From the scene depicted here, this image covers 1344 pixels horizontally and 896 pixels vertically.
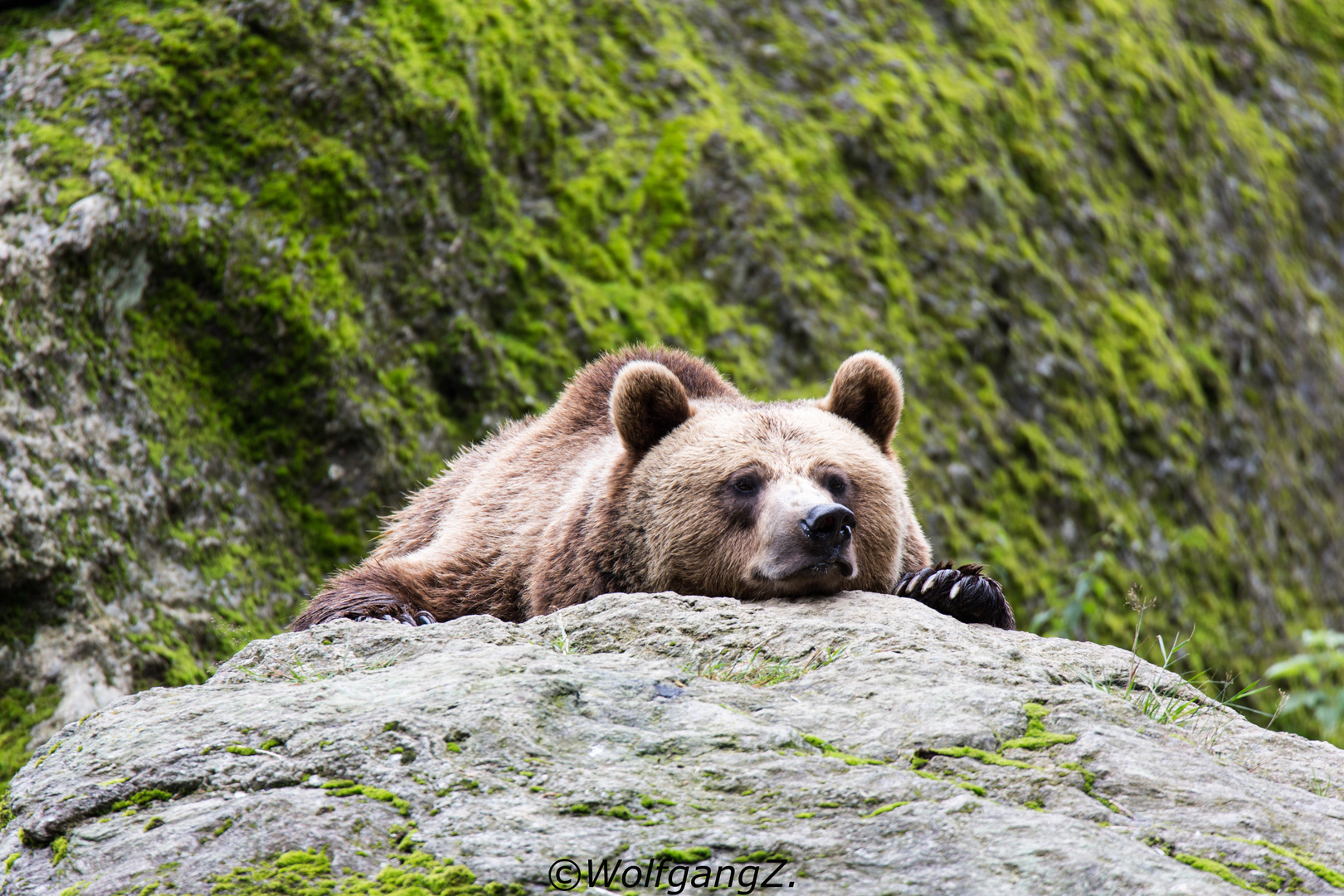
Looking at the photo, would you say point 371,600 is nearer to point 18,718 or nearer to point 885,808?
point 18,718

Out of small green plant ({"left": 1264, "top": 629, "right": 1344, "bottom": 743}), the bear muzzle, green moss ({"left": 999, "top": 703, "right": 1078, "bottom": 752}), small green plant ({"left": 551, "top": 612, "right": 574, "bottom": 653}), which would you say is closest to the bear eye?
the bear muzzle

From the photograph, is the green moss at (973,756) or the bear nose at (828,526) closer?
the green moss at (973,756)

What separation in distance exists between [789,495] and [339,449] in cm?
283

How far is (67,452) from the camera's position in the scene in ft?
16.6

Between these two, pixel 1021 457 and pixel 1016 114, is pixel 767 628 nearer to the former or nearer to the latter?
pixel 1021 457

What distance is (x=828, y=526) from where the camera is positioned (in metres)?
4.03

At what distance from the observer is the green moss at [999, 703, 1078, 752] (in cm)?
266

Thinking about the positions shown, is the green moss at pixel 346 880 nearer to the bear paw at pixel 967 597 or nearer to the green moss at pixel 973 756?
the green moss at pixel 973 756

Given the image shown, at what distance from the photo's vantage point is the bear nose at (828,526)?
4031 millimetres

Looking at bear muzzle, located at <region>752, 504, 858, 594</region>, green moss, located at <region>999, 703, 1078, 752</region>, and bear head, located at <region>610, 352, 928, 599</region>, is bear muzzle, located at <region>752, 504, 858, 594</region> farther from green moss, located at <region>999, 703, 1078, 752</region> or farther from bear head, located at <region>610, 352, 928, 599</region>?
green moss, located at <region>999, 703, 1078, 752</region>

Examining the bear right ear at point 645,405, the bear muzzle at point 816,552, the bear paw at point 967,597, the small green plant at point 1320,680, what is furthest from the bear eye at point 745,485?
the small green plant at point 1320,680

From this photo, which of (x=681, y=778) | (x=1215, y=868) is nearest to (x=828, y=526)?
(x=681, y=778)

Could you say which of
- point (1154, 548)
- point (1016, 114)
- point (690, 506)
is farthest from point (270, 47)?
point (1154, 548)

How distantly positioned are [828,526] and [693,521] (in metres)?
0.63
